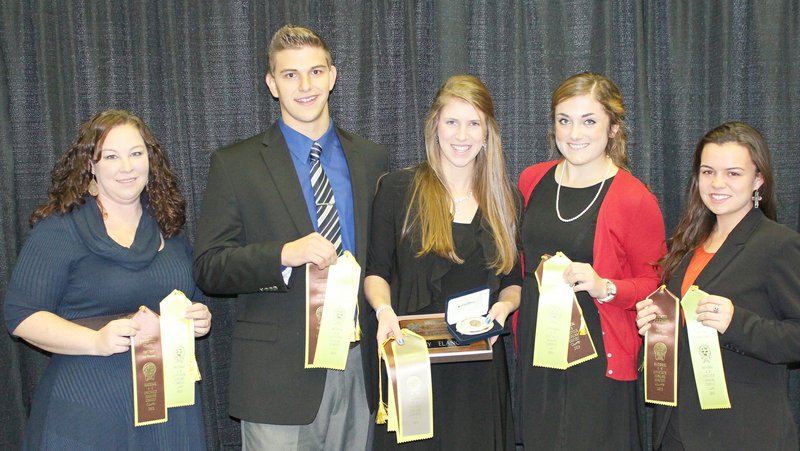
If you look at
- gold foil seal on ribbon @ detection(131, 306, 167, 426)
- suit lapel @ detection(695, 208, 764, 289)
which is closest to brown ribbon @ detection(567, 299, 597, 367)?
suit lapel @ detection(695, 208, 764, 289)

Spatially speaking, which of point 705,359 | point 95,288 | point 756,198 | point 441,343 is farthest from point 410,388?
point 756,198

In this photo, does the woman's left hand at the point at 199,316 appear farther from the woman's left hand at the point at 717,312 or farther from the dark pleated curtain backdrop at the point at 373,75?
the woman's left hand at the point at 717,312

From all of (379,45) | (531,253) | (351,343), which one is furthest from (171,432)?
(379,45)

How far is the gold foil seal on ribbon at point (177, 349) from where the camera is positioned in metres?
2.24

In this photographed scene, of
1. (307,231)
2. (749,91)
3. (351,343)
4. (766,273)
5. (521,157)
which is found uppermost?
(749,91)

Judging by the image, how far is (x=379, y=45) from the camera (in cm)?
329

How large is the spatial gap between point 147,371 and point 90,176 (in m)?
0.67

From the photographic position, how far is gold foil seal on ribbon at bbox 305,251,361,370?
226 centimetres

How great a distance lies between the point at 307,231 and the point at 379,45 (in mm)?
1274

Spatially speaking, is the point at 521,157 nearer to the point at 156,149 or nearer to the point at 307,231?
the point at 307,231

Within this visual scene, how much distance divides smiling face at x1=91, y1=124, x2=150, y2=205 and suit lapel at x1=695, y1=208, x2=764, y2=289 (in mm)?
1855

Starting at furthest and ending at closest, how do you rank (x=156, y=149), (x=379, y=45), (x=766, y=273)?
(x=379, y=45), (x=156, y=149), (x=766, y=273)

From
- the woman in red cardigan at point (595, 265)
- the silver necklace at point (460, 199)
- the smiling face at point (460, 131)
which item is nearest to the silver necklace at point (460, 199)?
the silver necklace at point (460, 199)

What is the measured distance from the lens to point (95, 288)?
7.38ft
